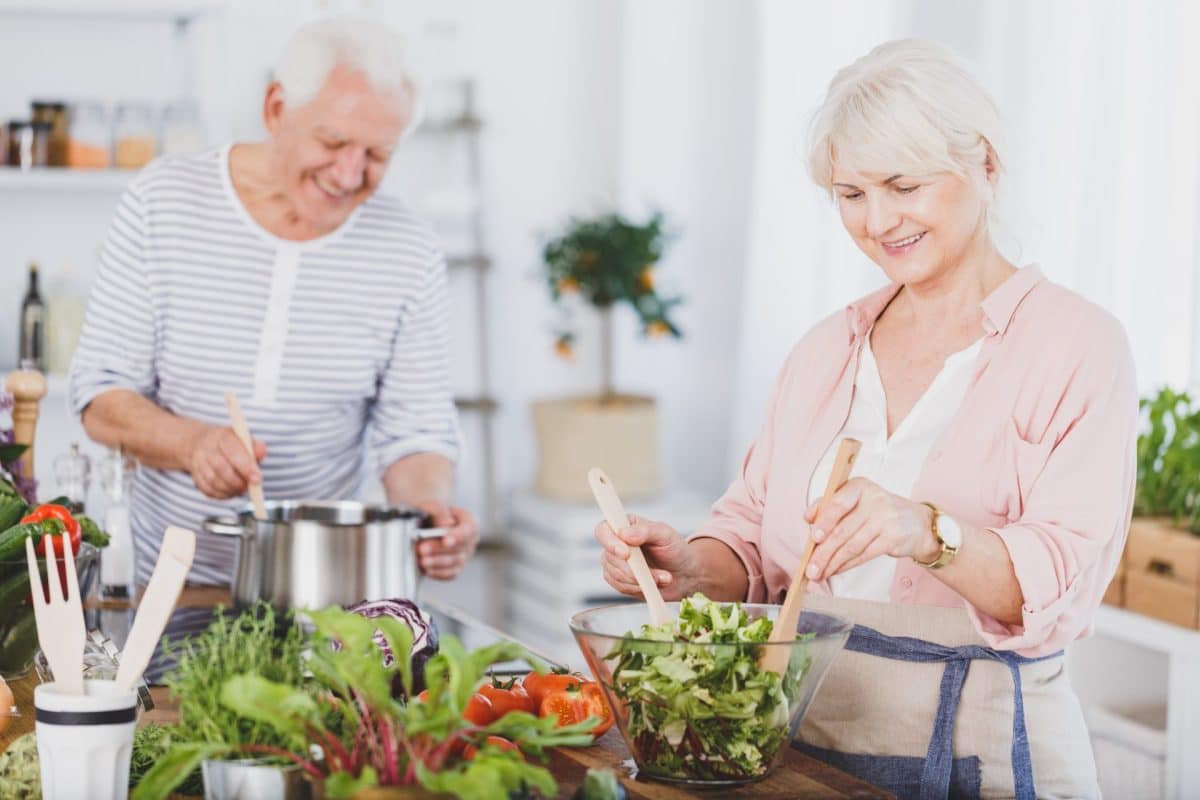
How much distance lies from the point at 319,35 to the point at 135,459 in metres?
0.73

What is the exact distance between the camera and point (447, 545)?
235 cm

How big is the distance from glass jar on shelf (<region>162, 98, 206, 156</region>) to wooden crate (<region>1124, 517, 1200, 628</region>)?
2492 millimetres

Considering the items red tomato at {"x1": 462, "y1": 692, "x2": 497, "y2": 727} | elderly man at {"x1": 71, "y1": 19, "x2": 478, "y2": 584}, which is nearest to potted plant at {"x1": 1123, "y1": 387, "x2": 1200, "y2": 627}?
elderly man at {"x1": 71, "y1": 19, "x2": 478, "y2": 584}

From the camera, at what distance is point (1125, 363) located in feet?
5.63

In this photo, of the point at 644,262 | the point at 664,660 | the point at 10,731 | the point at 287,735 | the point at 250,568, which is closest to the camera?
the point at 287,735

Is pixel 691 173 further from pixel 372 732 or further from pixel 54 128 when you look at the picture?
pixel 372 732

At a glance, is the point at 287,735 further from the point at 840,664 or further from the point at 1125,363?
the point at 1125,363

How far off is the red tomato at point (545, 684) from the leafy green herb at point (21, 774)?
49 cm

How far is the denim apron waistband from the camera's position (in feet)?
5.55

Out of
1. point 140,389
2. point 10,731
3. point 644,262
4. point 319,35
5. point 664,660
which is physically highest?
point 319,35

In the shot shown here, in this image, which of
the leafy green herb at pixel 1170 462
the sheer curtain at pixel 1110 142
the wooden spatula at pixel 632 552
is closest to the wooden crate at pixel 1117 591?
the leafy green herb at pixel 1170 462

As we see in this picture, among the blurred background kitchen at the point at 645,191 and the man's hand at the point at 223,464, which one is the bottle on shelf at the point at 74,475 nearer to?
the man's hand at the point at 223,464

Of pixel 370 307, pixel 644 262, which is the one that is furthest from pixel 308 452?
pixel 644 262

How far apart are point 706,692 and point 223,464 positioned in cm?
110
